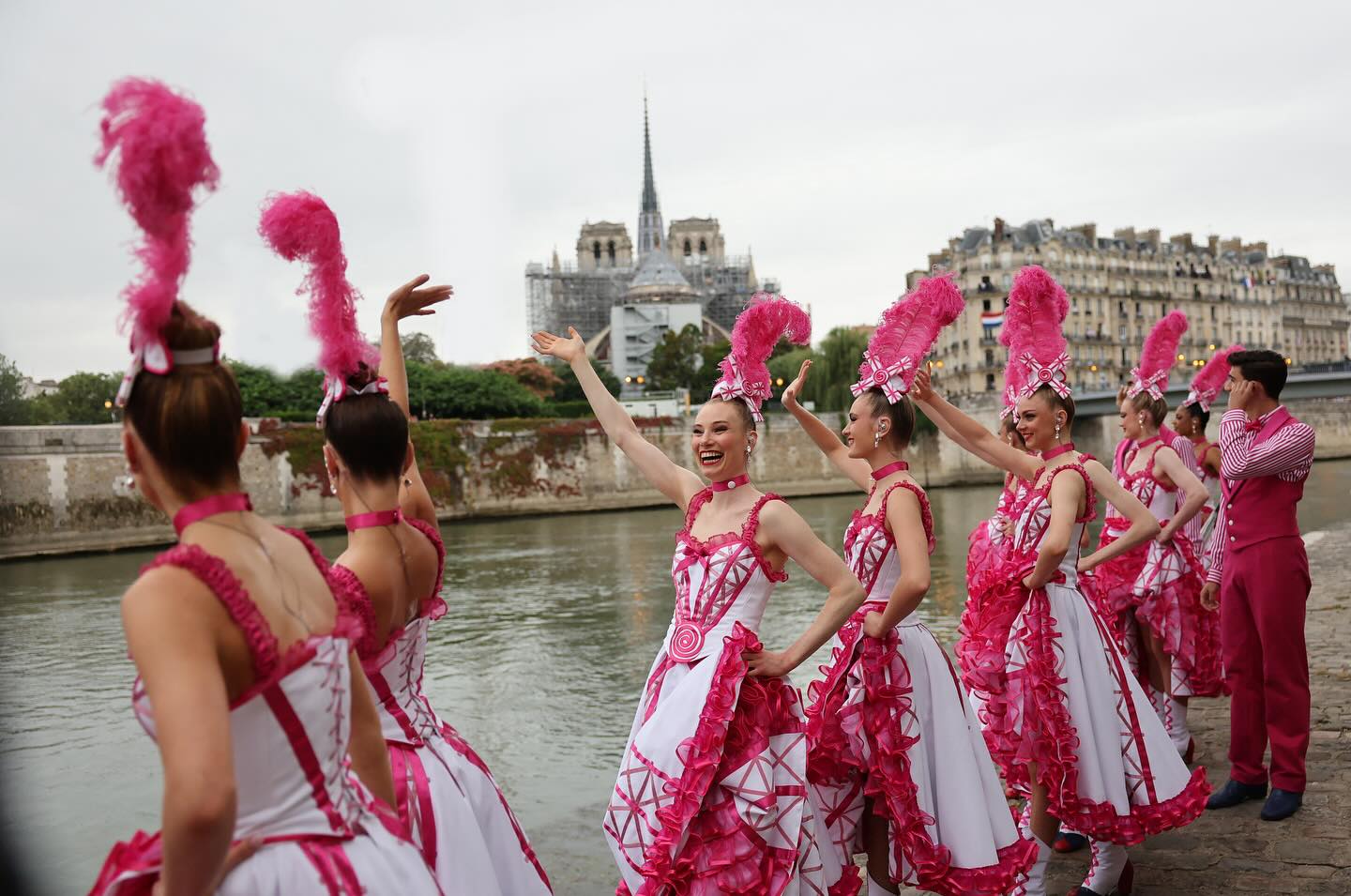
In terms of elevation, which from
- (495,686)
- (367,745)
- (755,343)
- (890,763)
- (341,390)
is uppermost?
(755,343)

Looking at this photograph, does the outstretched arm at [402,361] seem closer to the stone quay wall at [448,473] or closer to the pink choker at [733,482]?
the pink choker at [733,482]

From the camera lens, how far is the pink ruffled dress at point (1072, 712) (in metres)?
5.21

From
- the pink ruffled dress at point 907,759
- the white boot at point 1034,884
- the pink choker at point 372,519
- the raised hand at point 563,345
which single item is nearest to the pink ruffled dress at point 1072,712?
the white boot at point 1034,884

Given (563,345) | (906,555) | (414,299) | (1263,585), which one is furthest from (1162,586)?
(414,299)

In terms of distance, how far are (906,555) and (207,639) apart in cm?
334

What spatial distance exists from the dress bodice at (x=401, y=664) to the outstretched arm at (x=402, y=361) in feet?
0.78

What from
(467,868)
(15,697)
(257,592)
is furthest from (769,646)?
(257,592)

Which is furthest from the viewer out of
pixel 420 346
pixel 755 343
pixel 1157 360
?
pixel 420 346

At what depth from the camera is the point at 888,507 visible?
5113 millimetres

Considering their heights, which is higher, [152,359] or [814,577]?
[152,359]

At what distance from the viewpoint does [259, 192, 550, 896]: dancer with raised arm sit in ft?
10.4

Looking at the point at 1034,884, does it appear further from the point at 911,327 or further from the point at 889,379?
the point at 911,327

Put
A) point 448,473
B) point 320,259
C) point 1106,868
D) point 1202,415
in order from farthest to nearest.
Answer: point 448,473, point 1202,415, point 1106,868, point 320,259

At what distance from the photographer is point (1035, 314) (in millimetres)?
6375
